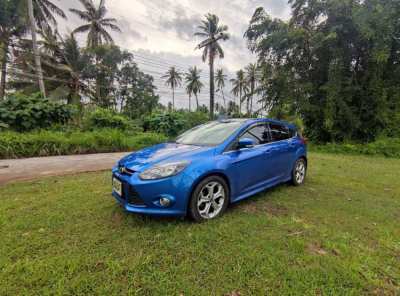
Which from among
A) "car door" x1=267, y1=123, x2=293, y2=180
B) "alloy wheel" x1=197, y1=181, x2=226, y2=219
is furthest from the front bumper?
"car door" x1=267, y1=123, x2=293, y2=180

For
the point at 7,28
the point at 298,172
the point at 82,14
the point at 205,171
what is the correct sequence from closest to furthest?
the point at 205,171 < the point at 298,172 < the point at 7,28 < the point at 82,14

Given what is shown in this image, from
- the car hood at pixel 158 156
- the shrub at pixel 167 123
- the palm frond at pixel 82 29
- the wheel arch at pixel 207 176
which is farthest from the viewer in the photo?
the palm frond at pixel 82 29

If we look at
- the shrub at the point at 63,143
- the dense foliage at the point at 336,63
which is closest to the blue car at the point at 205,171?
the shrub at the point at 63,143

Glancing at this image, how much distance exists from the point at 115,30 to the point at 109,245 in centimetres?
2288

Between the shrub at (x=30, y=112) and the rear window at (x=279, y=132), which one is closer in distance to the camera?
the rear window at (x=279, y=132)

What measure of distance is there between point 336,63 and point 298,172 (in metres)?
8.28

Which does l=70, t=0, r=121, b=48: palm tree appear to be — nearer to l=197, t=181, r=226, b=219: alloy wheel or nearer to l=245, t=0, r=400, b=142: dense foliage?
l=245, t=0, r=400, b=142: dense foliage

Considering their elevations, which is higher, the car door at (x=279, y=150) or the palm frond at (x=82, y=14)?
the palm frond at (x=82, y=14)

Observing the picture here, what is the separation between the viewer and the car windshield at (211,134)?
9.91ft

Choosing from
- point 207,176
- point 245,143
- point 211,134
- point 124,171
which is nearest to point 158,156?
point 124,171

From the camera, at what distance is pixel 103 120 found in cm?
973

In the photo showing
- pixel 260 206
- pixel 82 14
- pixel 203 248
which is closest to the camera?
pixel 203 248

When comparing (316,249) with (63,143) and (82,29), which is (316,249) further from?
(82,29)

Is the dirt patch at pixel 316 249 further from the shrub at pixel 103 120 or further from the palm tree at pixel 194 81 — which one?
the palm tree at pixel 194 81
